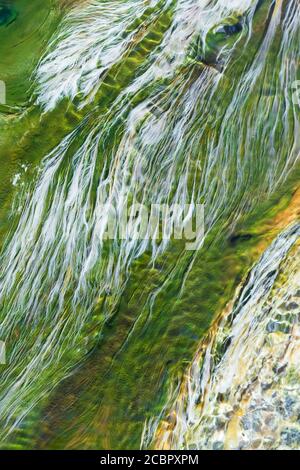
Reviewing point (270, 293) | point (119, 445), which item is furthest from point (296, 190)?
point (119, 445)

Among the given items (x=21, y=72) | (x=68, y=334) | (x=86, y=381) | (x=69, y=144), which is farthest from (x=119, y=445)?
(x=21, y=72)

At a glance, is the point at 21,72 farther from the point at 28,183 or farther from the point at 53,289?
the point at 53,289

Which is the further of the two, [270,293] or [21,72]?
[21,72]

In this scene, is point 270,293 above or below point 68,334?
above

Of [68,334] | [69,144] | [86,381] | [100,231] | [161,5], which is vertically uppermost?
[161,5]

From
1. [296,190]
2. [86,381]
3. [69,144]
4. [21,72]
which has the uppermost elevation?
[21,72]

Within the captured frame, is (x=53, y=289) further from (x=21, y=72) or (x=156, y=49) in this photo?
(x=156, y=49)
